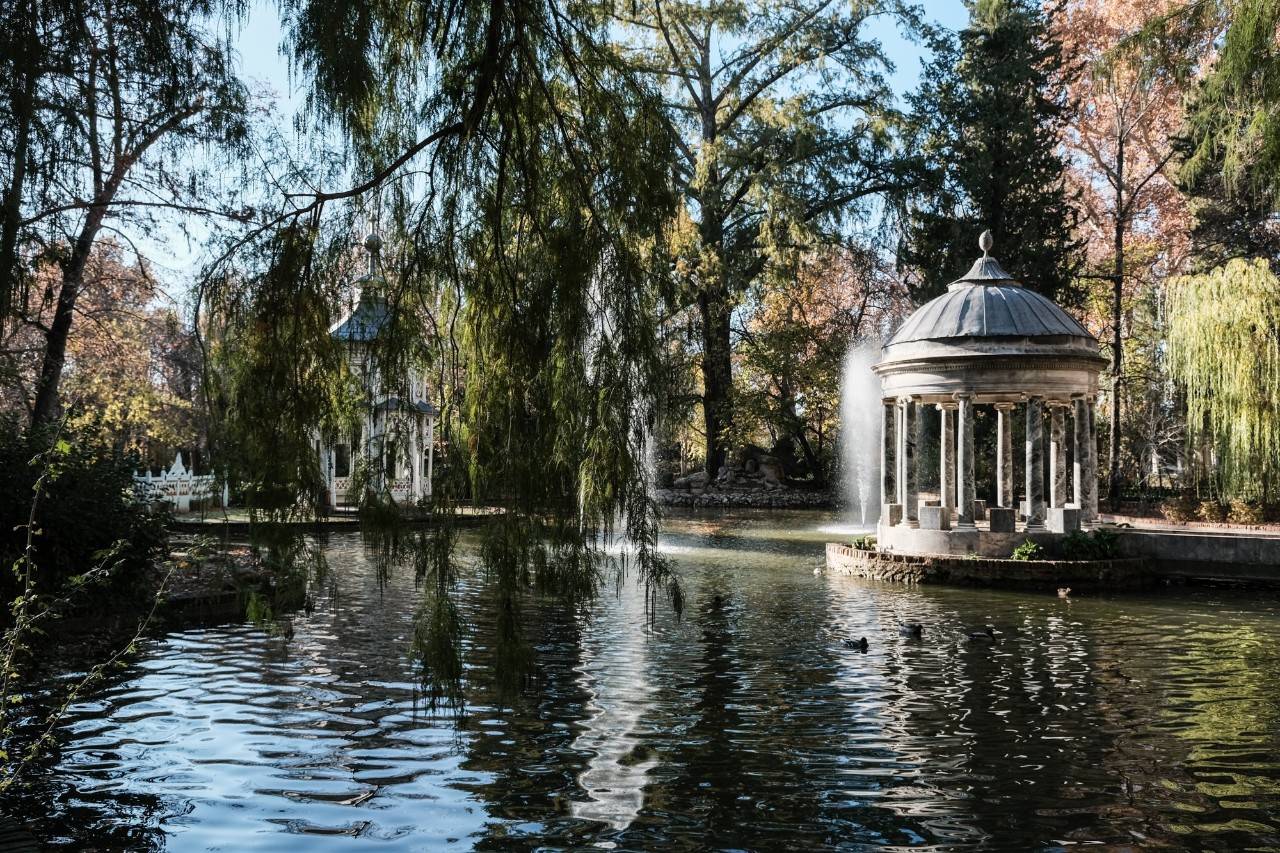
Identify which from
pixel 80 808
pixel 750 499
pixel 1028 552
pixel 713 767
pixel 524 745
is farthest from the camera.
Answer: pixel 750 499

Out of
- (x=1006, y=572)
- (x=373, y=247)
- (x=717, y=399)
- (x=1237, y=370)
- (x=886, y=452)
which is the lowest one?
(x=1006, y=572)

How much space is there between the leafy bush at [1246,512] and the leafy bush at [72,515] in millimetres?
20579

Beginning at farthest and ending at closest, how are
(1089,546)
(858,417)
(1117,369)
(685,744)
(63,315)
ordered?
(858,417) < (1117,369) < (1089,546) < (63,315) < (685,744)

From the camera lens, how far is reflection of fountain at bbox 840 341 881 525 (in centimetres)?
3462

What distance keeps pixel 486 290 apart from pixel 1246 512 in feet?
74.4

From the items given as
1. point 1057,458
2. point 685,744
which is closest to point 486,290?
point 685,744

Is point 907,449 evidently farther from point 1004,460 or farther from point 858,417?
point 858,417

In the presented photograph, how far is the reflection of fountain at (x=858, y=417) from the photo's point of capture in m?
34.6

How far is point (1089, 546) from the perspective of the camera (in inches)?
669

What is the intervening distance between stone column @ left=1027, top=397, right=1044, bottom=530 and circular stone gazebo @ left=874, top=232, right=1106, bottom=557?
17 millimetres

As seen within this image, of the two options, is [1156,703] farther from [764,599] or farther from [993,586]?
[993,586]

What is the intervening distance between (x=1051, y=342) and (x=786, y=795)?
13597mm

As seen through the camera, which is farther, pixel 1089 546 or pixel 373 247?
pixel 1089 546

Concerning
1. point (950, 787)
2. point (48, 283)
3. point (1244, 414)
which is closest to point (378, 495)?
point (48, 283)
